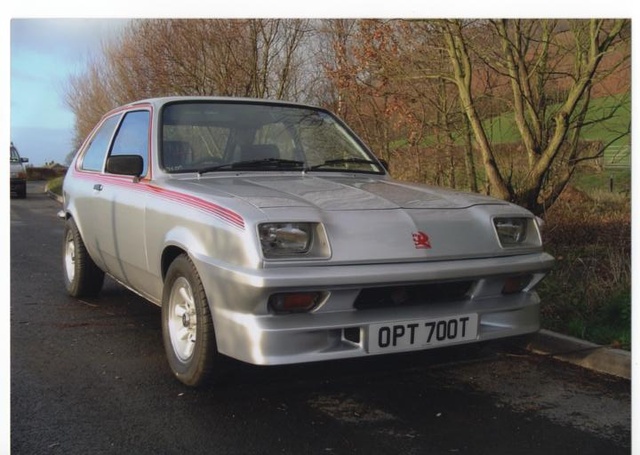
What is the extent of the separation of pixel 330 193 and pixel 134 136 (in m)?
1.83

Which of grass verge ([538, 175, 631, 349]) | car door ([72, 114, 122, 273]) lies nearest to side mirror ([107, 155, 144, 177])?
car door ([72, 114, 122, 273])

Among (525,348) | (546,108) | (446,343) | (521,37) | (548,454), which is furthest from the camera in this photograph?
(546,108)

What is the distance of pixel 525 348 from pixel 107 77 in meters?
4.99

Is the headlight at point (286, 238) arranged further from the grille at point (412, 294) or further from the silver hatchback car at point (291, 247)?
the grille at point (412, 294)

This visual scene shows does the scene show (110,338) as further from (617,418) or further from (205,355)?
(617,418)

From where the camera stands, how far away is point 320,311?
281 cm

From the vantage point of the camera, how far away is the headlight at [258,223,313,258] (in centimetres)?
279

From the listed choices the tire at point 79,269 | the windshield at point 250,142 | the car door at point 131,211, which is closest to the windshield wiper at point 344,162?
the windshield at point 250,142

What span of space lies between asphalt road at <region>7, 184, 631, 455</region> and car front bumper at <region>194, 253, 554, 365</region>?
1.22 ft

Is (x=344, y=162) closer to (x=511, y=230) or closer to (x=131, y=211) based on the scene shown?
(x=511, y=230)

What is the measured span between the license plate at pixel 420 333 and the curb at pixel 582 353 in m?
0.94

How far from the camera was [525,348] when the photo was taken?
13.7ft

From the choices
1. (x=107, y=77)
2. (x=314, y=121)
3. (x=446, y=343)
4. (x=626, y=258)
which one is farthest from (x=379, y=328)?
(x=107, y=77)

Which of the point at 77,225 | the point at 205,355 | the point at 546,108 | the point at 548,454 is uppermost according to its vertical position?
the point at 546,108
